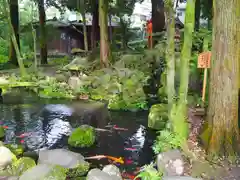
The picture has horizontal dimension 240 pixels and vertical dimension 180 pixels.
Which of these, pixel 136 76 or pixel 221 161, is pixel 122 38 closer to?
pixel 136 76

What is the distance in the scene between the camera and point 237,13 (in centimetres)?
532

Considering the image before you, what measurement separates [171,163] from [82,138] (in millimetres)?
2642

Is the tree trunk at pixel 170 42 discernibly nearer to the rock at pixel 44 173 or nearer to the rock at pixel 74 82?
the rock at pixel 44 173

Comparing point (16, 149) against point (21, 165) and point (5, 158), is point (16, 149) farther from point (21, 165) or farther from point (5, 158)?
point (21, 165)

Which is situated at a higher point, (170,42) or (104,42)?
(104,42)

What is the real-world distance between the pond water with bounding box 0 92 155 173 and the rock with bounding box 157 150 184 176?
81 centimetres

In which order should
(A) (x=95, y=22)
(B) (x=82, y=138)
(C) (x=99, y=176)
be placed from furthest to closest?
(A) (x=95, y=22) < (B) (x=82, y=138) < (C) (x=99, y=176)

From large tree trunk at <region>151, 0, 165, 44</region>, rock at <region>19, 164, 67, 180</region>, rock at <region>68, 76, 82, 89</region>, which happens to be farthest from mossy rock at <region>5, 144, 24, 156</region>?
large tree trunk at <region>151, 0, 165, 44</region>

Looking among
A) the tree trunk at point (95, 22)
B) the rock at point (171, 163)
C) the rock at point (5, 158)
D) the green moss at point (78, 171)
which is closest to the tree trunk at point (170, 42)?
the rock at point (171, 163)

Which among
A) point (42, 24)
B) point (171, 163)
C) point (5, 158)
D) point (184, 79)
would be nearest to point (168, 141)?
point (171, 163)

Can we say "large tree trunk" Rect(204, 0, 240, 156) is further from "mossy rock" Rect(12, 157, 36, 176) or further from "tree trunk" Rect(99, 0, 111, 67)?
"tree trunk" Rect(99, 0, 111, 67)

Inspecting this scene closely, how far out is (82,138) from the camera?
7164 mm

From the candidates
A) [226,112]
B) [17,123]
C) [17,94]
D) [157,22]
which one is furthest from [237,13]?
[157,22]

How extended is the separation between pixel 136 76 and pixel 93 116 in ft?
12.2
